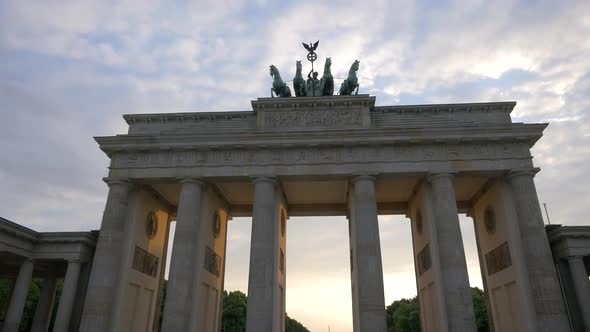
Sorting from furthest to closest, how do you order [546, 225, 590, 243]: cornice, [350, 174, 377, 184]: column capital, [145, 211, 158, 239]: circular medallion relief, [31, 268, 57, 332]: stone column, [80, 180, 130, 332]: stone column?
[145, 211, 158, 239]: circular medallion relief, [31, 268, 57, 332]: stone column, [350, 174, 377, 184]: column capital, [546, 225, 590, 243]: cornice, [80, 180, 130, 332]: stone column

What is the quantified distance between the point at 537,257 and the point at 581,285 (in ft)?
10.1

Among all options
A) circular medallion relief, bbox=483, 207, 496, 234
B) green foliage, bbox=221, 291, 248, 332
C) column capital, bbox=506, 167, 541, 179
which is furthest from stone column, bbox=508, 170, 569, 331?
green foliage, bbox=221, 291, 248, 332

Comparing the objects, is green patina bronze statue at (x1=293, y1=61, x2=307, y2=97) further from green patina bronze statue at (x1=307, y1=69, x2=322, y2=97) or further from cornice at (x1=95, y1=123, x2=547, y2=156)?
cornice at (x1=95, y1=123, x2=547, y2=156)

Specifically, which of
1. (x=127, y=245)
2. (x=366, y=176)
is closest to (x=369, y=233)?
(x=366, y=176)

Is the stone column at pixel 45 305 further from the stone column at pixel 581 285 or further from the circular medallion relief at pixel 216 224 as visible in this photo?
the stone column at pixel 581 285

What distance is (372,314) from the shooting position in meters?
22.2

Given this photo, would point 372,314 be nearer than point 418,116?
Yes

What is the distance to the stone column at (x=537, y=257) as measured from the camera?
2172cm

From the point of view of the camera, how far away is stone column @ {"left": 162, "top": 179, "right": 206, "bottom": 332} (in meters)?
23.3

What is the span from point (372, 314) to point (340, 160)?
386 inches

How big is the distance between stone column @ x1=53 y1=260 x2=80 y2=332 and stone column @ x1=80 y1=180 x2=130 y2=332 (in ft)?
5.01

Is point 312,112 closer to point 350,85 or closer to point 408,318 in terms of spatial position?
point 350,85

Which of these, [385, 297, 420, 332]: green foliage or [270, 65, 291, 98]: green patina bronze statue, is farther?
[385, 297, 420, 332]: green foliage

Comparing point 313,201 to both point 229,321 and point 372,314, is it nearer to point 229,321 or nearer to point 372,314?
point 372,314
